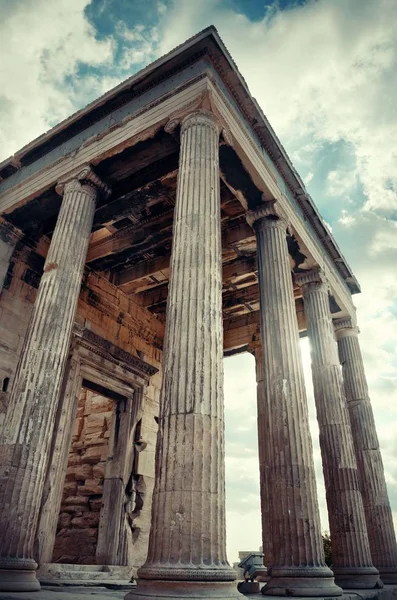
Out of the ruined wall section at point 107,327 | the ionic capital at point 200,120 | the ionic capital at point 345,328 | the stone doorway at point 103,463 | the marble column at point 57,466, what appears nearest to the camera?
the ionic capital at point 200,120

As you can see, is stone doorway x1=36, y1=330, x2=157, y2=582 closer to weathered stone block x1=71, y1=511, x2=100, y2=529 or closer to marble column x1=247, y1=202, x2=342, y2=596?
weathered stone block x1=71, y1=511, x2=100, y2=529

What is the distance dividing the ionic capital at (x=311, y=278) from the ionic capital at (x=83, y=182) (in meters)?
5.58

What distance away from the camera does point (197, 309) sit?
5.96m

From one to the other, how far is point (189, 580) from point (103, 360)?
782 cm

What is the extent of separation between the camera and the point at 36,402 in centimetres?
678

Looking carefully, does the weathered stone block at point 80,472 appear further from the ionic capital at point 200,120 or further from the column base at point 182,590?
the ionic capital at point 200,120

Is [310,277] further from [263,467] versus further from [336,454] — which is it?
[263,467]

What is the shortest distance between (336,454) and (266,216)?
5.56 metres

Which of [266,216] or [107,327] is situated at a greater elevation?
[266,216]

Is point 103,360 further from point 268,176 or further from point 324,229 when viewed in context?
point 324,229

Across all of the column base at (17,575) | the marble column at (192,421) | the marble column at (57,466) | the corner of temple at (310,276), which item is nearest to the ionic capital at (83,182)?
the marble column at (192,421)

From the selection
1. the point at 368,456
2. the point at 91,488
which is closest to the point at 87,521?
the point at 91,488

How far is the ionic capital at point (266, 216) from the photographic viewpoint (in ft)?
31.9

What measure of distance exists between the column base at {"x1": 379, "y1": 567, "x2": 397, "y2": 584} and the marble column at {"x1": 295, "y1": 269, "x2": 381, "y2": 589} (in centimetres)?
173
